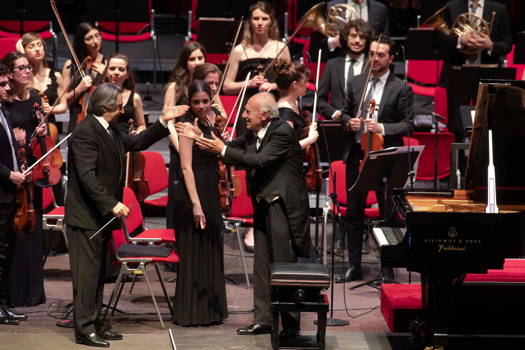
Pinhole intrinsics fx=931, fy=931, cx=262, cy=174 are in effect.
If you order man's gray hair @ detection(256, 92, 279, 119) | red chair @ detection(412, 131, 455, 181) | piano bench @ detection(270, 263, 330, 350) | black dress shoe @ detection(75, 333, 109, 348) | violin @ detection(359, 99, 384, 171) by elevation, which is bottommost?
black dress shoe @ detection(75, 333, 109, 348)

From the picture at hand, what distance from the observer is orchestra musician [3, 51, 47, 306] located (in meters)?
6.07

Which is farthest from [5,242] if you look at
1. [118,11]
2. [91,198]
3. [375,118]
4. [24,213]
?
[118,11]

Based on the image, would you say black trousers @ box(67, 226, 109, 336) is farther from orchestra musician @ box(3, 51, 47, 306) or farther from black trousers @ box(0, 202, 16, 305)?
orchestra musician @ box(3, 51, 47, 306)

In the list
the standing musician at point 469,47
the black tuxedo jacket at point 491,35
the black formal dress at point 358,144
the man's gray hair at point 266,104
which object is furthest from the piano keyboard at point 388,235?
the black tuxedo jacket at point 491,35

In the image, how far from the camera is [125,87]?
281 inches

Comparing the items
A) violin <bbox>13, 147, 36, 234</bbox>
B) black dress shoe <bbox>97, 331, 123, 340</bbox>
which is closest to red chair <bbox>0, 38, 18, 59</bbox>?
violin <bbox>13, 147, 36, 234</bbox>

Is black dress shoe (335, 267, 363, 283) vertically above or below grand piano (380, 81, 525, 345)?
below

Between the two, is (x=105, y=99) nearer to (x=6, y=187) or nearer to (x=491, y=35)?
(x=6, y=187)

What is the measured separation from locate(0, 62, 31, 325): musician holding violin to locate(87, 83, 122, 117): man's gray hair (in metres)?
0.74

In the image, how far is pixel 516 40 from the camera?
30.4 ft

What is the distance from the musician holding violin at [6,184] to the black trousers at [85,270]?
0.60 metres

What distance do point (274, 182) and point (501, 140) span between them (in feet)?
4.69

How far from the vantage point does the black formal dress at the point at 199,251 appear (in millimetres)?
5887

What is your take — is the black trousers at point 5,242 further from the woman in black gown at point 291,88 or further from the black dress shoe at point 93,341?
the woman in black gown at point 291,88
